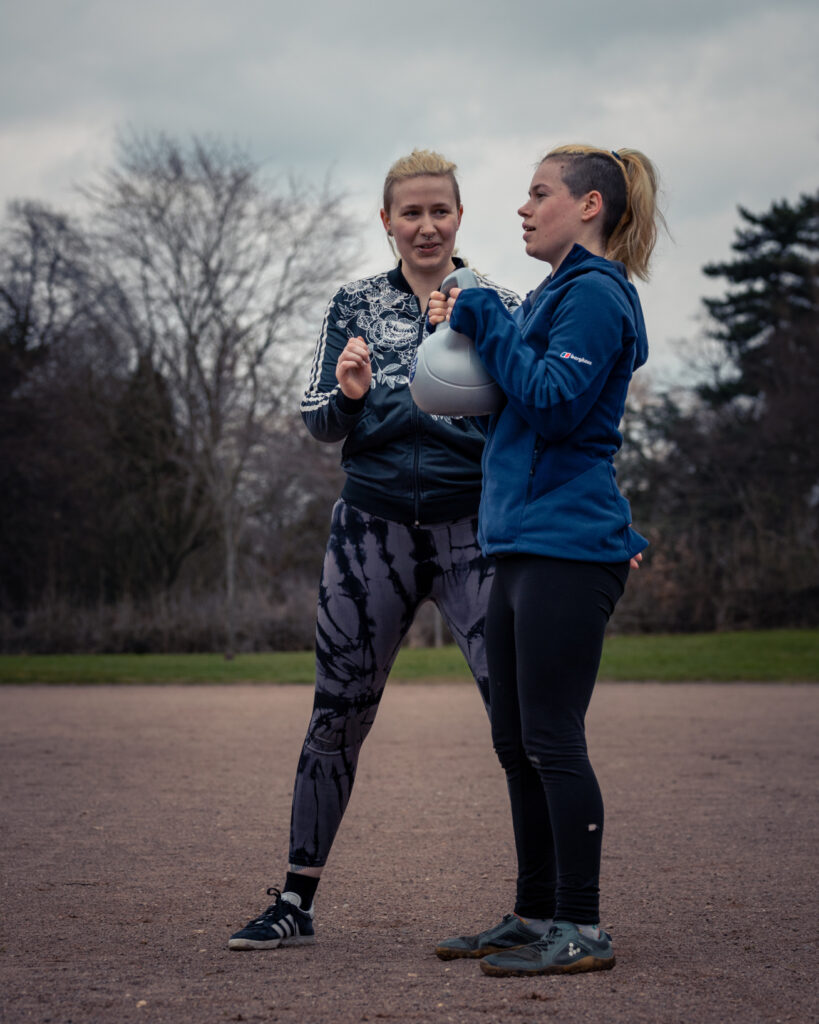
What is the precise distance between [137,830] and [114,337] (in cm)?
2446

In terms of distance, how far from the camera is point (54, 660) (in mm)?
18016

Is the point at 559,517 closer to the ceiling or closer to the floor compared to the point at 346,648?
closer to the ceiling

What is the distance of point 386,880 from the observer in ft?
13.2

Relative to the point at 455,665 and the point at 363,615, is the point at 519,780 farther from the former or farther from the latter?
the point at 455,665

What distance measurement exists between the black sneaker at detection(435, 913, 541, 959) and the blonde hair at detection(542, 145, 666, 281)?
167cm

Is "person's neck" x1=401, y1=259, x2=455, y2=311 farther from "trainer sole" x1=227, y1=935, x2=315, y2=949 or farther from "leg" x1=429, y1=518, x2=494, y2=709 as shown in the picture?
"trainer sole" x1=227, y1=935, x2=315, y2=949

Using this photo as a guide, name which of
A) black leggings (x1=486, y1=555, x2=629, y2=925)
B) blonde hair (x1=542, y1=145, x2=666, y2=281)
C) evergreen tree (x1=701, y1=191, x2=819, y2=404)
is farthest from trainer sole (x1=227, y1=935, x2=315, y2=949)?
evergreen tree (x1=701, y1=191, x2=819, y2=404)

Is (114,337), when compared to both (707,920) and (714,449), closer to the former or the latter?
(714,449)

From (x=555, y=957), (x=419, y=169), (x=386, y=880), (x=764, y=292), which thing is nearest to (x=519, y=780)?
(x=555, y=957)

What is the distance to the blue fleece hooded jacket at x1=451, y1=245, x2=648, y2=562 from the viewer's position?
268cm

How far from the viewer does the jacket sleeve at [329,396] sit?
10.5 feet

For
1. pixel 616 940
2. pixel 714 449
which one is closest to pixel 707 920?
pixel 616 940

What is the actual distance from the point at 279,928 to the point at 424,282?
6.10ft

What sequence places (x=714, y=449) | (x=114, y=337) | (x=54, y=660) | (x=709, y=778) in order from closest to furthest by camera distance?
(x=709, y=778) → (x=54, y=660) → (x=114, y=337) → (x=714, y=449)
